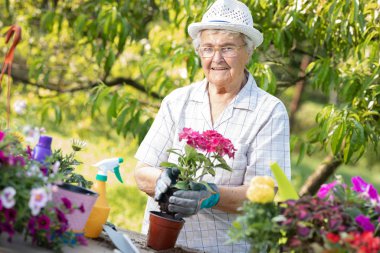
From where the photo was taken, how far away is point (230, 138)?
118 inches

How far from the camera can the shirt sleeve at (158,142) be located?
3072 mm

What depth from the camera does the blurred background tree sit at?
162 inches

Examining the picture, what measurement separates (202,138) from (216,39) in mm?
685

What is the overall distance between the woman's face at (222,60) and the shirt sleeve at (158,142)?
0.83 feet

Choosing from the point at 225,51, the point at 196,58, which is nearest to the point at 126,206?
the point at 196,58

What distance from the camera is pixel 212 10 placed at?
3094 millimetres

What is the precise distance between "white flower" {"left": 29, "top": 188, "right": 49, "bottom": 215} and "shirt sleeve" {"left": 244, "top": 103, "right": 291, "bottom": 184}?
1176 millimetres

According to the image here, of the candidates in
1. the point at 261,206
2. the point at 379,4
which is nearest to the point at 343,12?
the point at 379,4

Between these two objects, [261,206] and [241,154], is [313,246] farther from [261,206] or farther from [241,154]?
[241,154]

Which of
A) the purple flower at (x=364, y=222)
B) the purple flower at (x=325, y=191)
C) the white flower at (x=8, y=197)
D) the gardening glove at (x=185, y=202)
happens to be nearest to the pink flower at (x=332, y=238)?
the purple flower at (x=364, y=222)

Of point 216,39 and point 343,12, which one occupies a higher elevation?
point 343,12

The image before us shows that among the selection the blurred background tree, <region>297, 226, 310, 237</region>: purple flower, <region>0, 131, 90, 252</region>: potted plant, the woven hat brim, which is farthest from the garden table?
the blurred background tree

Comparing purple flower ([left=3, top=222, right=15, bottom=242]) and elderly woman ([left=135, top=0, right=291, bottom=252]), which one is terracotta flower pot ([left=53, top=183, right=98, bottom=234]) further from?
elderly woman ([left=135, top=0, right=291, bottom=252])

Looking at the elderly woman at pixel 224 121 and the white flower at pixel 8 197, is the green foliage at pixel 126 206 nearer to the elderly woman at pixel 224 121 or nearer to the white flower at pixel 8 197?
→ the elderly woman at pixel 224 121
